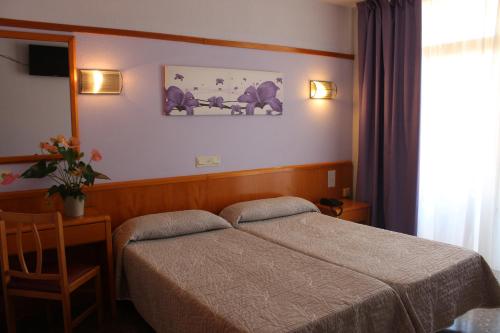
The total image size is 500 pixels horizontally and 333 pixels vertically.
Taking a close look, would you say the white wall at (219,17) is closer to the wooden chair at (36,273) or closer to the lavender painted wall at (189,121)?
the lavender painted wall at (189,121)

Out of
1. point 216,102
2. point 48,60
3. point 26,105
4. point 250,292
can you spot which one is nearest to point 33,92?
point 26,105

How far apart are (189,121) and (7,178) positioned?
1.39 metres

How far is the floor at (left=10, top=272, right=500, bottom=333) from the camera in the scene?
2.76m

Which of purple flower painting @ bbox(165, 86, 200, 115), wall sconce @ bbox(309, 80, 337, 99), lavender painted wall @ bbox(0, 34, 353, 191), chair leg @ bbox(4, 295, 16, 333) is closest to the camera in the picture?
chair leg @ bbox(4, 295, 16, 333)

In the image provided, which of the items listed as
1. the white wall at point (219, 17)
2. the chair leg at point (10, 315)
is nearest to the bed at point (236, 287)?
the chair leg at point (10, 315)

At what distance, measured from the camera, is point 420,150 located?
389 centimetres

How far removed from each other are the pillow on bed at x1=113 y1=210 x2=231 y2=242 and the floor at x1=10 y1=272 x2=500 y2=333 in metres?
0.54

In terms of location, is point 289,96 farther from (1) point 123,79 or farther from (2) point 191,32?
(1) point 123,79

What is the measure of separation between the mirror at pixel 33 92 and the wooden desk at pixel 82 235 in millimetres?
541

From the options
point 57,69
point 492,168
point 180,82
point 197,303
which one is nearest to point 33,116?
point 57,69

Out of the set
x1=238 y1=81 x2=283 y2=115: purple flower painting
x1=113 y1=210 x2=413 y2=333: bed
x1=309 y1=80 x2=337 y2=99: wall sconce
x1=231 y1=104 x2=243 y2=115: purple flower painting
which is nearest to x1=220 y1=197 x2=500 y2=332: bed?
x1=113 y1=210 x2=413 y2=333: bed

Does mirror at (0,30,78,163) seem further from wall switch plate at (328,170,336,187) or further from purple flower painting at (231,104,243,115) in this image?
wall switch plate at (328,170,336,187)

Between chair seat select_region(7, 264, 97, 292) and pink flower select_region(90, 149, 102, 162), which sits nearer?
chair seat select_region(7, 264, 97, 292)

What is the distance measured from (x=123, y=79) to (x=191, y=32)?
694mm
